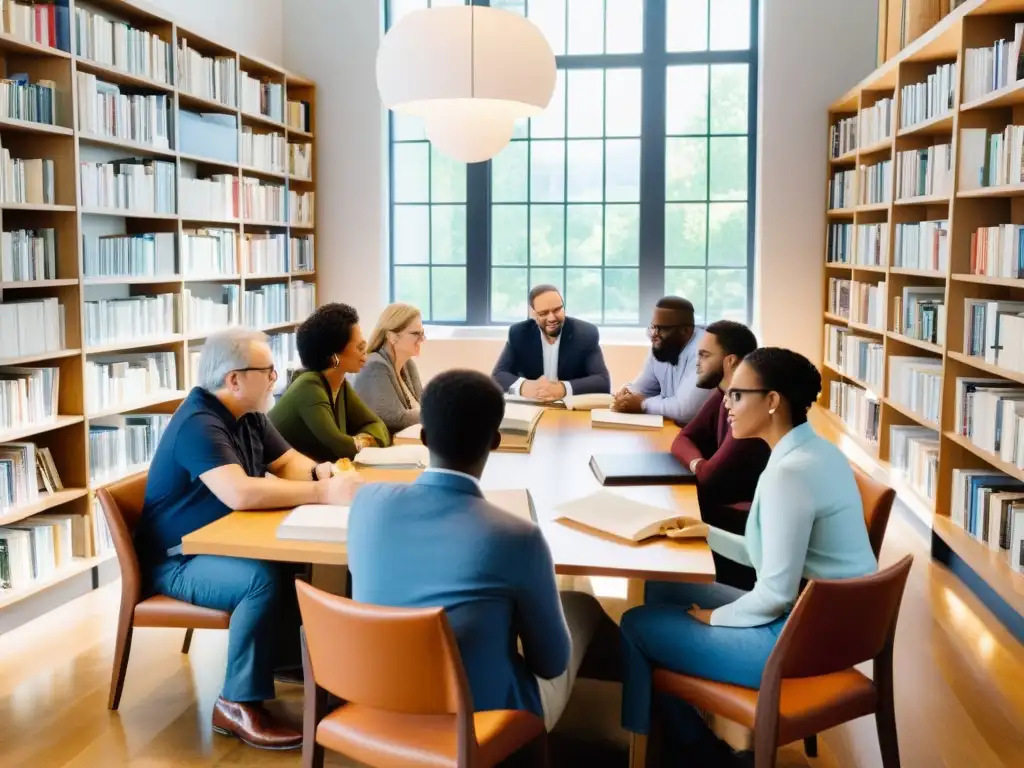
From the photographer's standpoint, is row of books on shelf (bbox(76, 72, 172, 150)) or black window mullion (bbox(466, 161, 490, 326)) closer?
row of books on shelf (bbox(76, 72, 172, 150))

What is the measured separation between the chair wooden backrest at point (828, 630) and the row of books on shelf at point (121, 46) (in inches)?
155

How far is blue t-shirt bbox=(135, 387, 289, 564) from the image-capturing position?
291 cm

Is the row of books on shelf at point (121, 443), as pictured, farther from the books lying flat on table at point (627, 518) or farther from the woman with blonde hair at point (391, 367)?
the books lying flat on table at point (627, 518)

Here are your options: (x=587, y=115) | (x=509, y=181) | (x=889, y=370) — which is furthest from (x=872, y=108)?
(x=509, y=181)

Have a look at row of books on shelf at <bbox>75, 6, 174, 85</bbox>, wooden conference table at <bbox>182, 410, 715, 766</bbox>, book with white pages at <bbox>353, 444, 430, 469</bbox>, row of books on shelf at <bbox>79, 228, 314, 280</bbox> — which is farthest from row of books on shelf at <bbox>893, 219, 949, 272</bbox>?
row of books on shelf at <bbox>75, 6, 174, 85</bbox>

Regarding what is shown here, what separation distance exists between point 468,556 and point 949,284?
3339mm

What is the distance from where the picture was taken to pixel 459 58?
3.68m

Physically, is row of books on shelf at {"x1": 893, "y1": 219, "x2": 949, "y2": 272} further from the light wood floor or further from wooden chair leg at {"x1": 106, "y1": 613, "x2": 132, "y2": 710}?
wooden chair leg at {"x1": 106, "y1": 613, "x2": 132, "y2": 710}

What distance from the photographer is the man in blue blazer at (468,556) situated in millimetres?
1916

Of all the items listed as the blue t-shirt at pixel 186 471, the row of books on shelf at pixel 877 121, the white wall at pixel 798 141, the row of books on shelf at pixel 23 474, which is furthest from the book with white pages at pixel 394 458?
the white wall at pixel 798 141

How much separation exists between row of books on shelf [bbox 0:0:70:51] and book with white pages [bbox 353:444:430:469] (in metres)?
2.24

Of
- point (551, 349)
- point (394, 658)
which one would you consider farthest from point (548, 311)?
point (394, 658)

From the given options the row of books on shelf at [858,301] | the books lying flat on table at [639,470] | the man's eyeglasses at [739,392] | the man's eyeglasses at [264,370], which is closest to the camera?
the man's eyeglasses at [739,392]

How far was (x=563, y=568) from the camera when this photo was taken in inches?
93.7
